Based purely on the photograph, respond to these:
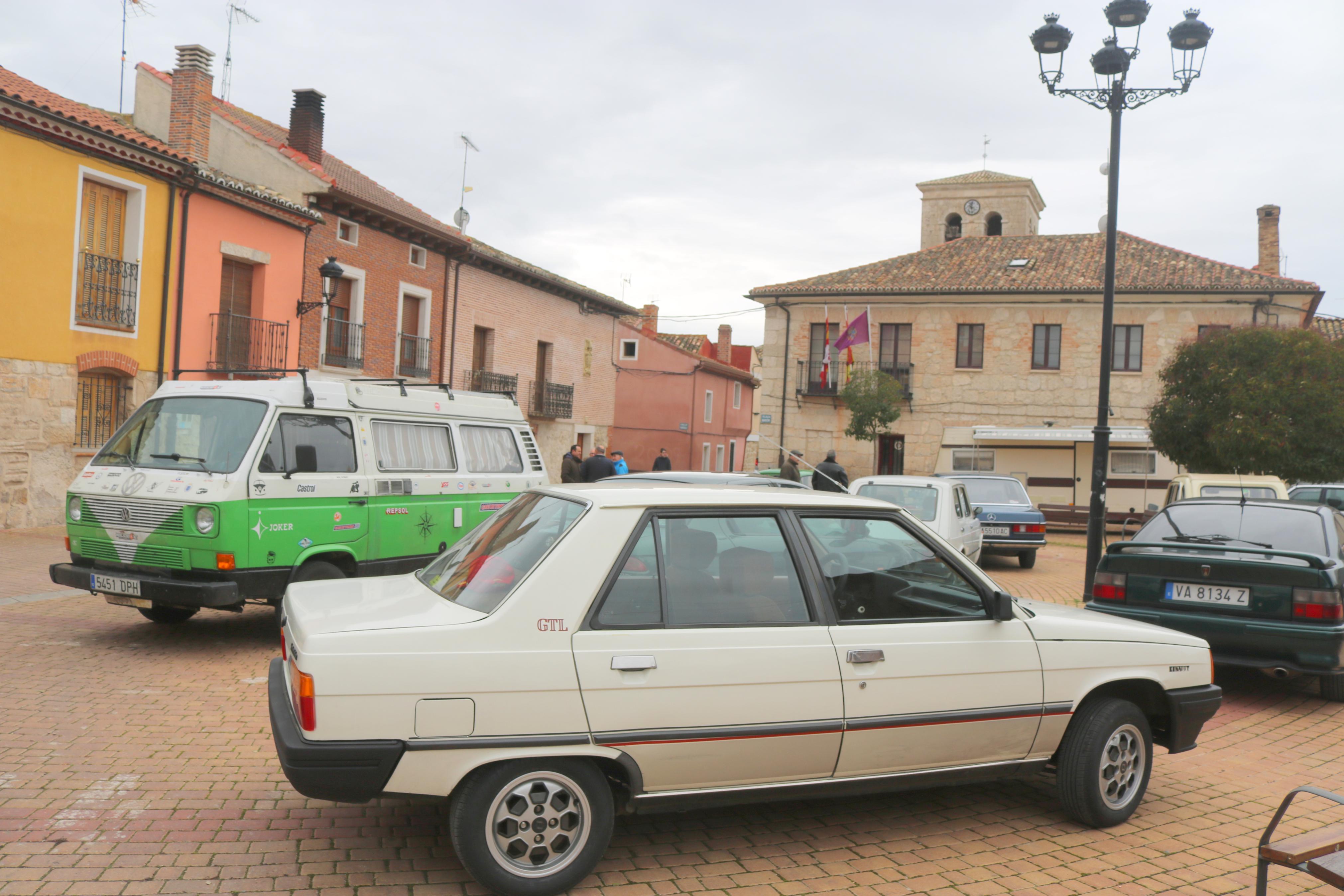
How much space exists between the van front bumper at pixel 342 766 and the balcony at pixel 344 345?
21.4 metres

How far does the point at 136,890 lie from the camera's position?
3607 millimetres

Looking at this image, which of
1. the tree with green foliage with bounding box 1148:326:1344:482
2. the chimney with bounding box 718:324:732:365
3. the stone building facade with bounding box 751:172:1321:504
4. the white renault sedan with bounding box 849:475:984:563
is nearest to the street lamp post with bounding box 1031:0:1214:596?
the white renault sedan with bounding box 849:475:984:563

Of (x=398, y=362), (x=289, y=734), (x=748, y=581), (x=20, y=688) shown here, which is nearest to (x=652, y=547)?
(x=748, y=581)

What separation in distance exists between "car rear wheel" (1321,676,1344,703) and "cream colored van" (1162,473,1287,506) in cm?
604

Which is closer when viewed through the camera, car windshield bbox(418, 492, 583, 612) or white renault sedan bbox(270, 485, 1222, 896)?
white renault sedan bbox(270, 485, 1222, 896)

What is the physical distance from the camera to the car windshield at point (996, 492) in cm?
1686

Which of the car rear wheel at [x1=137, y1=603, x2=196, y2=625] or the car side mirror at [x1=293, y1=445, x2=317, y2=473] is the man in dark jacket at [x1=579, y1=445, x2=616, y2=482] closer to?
the car rear wheel at [x1=137, y1=603, x2=196, y2=625]

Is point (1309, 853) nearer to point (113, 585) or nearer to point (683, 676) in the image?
point (683, 676)

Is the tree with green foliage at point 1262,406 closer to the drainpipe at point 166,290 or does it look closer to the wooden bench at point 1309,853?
the wooden bench at point 1309,853

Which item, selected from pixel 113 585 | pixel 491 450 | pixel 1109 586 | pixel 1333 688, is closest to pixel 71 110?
pixel 491 450

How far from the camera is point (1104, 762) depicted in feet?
15.1

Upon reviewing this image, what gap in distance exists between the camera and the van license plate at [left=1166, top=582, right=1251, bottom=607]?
704 centimetres

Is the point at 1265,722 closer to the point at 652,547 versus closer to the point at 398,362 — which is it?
the point at 652,547

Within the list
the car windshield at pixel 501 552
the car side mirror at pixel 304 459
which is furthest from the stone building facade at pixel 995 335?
the car windshield at pixel 501 552
